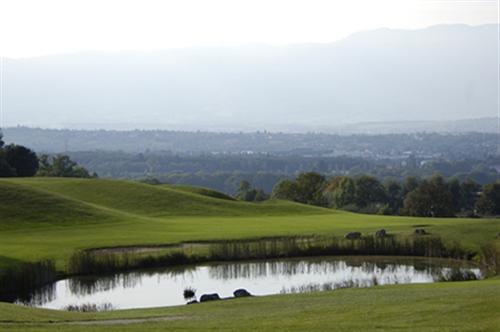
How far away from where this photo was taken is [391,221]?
6756cm

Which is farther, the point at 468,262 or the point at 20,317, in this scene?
the point at 468,262

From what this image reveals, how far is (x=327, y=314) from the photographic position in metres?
27.0

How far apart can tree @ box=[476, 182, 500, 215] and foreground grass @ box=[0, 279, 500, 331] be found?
3166 inches

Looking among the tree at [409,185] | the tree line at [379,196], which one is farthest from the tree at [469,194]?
the tree at [409,185]

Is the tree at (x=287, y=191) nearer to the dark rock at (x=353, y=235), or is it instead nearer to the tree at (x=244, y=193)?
the tree at (x=244, y=193)

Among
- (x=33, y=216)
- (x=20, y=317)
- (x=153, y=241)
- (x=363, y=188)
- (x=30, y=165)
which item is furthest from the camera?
(x=363, y=188)

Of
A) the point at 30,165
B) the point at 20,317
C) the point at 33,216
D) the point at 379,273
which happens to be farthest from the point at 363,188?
the point at 20,317

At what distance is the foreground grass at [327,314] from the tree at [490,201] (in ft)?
264

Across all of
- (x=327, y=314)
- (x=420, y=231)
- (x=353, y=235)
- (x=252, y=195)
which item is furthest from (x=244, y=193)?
(x=327, y=314)

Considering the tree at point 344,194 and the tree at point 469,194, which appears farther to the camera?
the tree at point 469,194

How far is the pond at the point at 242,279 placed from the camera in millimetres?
39656

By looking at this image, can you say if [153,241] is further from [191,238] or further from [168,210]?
[168,210]

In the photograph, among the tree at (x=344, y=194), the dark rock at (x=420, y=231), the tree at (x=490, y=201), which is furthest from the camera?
the tree at (x=490, y=201)

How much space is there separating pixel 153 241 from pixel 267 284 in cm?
1313
